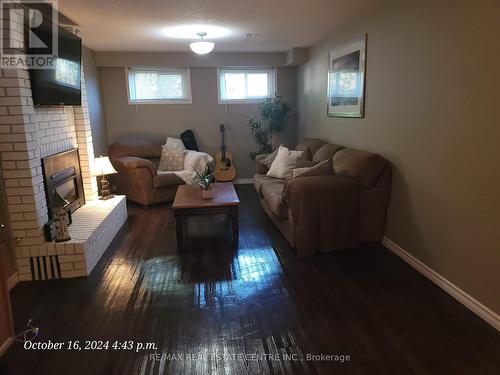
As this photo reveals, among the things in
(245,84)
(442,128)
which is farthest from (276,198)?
(245,84)

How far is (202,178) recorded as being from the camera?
3.48 m

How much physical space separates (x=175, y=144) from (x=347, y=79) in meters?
2.88

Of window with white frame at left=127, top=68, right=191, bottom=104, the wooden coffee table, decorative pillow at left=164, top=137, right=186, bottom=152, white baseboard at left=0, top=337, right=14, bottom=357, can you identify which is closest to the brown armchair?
decorative pillow at left=164, top=137, right=186, bottom=152

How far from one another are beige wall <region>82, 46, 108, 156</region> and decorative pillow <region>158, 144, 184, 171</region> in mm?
956

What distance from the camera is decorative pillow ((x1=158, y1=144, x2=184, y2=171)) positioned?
5.33 m

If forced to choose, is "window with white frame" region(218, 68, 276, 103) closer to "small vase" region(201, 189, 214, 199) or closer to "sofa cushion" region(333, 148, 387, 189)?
"small vase" region(201, 189, 214, 199)

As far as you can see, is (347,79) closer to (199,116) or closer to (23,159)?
(199,116)

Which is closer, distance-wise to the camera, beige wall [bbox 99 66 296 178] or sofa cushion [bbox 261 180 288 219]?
sofa cushion [bbox 261 180 288 219]

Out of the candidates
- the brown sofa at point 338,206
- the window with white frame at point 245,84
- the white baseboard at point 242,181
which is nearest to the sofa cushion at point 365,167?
the brown sofa at point 338,206

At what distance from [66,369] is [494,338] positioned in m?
2.37

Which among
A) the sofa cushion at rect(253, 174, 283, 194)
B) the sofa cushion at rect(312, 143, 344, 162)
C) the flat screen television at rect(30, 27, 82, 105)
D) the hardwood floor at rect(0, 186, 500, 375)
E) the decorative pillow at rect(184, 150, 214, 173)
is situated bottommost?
the hardwood floor at rect(0, 186, 500, 375)

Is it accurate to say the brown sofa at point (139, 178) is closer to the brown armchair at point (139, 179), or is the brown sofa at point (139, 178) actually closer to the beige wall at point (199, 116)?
the brown armchair at point (139, 179)

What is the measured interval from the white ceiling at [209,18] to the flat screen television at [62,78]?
30cm

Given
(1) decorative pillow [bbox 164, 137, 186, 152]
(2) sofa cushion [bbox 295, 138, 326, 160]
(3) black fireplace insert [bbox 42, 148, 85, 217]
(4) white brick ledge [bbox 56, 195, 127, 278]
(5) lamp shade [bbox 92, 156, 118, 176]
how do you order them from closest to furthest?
(4) white brick ledge [bbox 56, 195, 127, 278] < (3) black fireplace insert [bbox 42, 148, 85, 217] < (5) lamp shade [bbox 92, 156, 118, 176] < (2) sofa cushion [bbox 295, 138, 326, 160] < (1) decorative pillow [bbox 164, 137, 186, 152]
